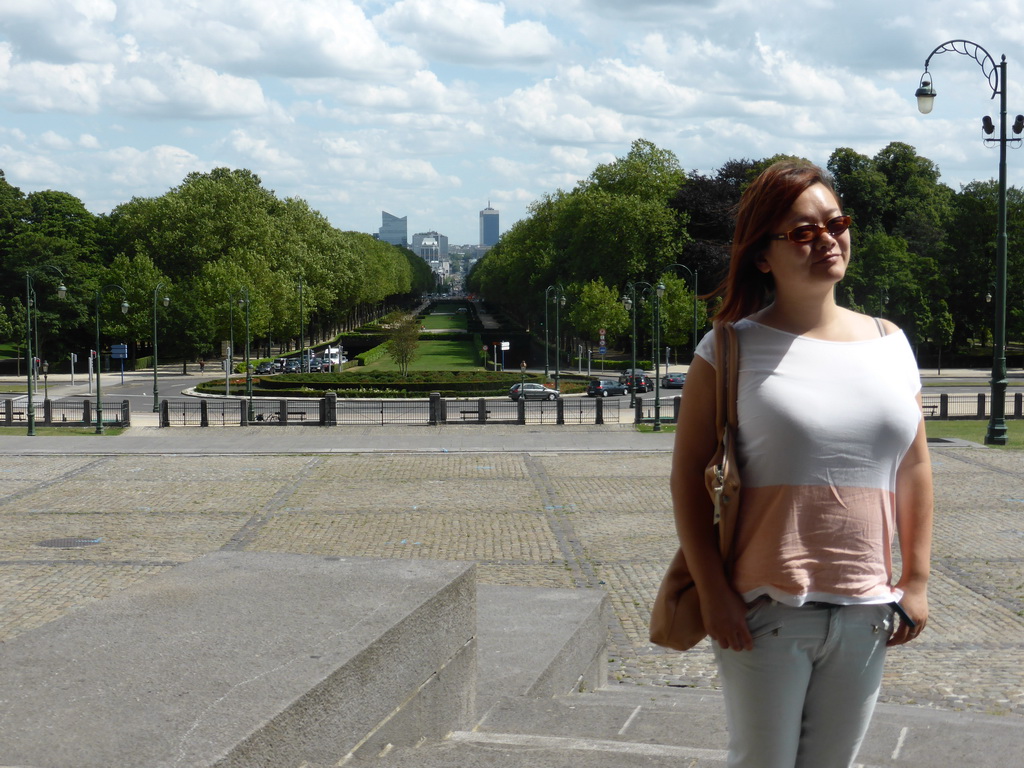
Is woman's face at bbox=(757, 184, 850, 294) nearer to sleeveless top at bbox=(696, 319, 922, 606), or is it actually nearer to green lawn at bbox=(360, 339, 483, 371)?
sleeveless top at bbox=(696, 319, 922, 606)

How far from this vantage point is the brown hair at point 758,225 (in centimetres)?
292

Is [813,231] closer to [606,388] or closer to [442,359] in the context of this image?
[606,388]

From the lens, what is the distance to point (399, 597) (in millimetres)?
4863

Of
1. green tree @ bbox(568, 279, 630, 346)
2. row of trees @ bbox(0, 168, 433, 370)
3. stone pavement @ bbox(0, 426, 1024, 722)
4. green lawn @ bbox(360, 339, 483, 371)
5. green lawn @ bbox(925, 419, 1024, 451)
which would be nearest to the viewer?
stone pavement @ bbox(0, 426, 1024, 722)

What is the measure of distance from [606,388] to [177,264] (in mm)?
40216

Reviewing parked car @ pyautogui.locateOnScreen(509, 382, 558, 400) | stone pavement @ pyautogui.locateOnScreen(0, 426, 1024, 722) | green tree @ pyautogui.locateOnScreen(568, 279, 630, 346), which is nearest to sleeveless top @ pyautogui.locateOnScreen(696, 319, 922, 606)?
→ stone pavement @ pyautogui.locateOnScreen(0, 426, 1024, 722)

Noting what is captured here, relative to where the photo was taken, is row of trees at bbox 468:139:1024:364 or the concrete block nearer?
the concrete block

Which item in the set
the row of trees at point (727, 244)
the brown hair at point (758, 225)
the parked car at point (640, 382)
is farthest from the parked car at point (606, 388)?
the brown hair at point (758, 225)

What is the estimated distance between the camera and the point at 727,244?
6431cm

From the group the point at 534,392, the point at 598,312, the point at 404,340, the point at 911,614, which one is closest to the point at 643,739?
the point at 911,614

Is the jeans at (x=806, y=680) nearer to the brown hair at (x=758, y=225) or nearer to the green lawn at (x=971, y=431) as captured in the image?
the brown hair at (x=758, y=225)

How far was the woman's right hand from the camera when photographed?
274 cm

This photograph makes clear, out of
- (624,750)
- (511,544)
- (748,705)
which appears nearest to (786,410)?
(748,705)

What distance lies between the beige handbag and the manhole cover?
12.3 meters
